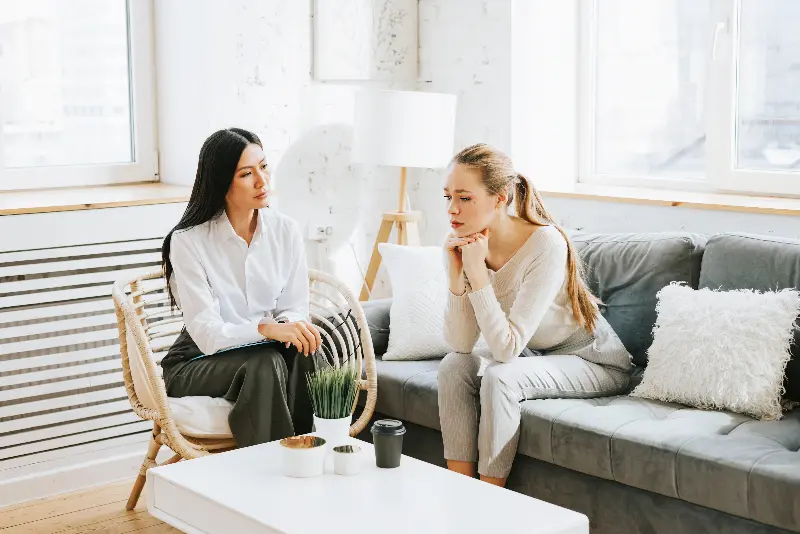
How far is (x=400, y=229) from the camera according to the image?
13.4 ft

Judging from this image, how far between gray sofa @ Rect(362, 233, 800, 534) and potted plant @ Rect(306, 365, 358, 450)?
1.78 feet

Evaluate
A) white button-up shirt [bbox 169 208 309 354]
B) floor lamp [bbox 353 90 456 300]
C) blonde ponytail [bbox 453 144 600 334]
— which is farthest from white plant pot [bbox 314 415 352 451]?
floor lamp [bbox 353 90 456 300]

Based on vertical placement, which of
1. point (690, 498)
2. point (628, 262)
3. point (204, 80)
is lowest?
point (690, 498)

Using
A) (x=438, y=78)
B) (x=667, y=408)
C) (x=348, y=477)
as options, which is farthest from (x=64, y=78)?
(x=667, y=408)

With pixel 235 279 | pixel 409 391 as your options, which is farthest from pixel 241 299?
pixel 409 391

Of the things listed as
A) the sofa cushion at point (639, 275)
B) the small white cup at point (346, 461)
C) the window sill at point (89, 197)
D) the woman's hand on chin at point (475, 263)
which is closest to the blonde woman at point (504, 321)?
the woman's hand on chin at point (475, 263)

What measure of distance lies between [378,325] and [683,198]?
1.17 metres

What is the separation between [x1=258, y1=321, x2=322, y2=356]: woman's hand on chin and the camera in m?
2.82

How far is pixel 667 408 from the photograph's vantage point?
2.77m

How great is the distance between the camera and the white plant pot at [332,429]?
244 centimetres

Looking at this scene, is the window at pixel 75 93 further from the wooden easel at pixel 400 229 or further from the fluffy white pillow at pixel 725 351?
the fluffy white pillow at pixel 725 351

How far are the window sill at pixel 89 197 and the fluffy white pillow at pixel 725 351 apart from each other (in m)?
1.74

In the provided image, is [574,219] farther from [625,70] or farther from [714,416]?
[714,416]

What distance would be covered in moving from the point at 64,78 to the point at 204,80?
52 centimetres
